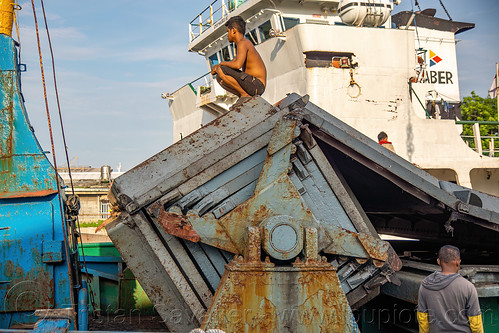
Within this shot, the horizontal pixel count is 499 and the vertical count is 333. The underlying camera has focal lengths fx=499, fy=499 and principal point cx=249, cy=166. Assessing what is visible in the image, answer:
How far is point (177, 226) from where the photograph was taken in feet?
10.9

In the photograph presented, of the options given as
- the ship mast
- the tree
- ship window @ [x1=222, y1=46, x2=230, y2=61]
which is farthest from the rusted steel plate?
the tree

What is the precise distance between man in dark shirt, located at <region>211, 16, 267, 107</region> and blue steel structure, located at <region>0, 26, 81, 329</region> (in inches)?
69.3

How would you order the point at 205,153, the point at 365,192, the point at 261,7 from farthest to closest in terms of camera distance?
the point at 261,7
the point at 365,192
the point at 205,153

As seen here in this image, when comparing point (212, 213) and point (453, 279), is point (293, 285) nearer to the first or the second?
point (212, 213)

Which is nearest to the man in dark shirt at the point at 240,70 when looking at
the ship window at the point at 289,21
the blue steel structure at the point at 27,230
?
the blue steel structure at the point at 27,230

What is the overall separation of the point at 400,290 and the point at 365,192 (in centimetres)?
112

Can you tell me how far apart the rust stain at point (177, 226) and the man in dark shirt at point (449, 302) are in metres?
1.59

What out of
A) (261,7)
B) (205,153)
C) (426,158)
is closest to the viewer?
(205,153)

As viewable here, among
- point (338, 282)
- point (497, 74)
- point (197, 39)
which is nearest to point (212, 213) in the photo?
point (338, 282)

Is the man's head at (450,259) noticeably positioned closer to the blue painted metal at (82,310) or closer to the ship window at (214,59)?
the blue painted metal at (82,310)

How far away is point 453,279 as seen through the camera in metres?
3.22

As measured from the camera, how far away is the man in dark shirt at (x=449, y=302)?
124 inches

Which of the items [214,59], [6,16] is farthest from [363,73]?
[6,16]

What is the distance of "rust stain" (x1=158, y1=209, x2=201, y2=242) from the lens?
3324 mm
